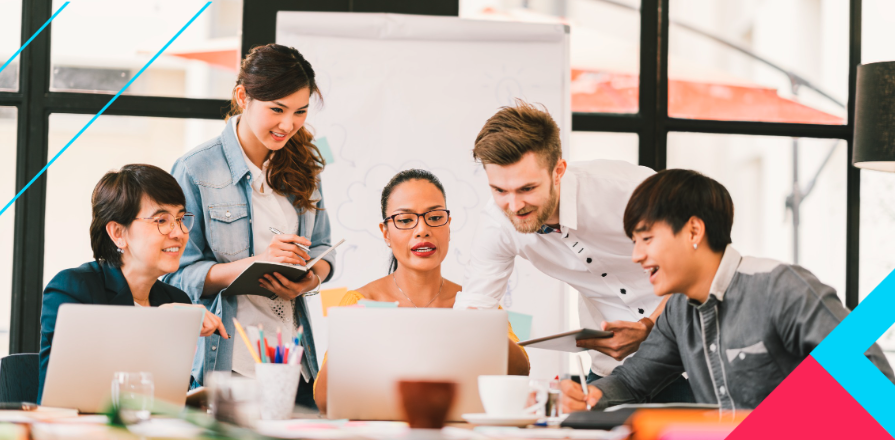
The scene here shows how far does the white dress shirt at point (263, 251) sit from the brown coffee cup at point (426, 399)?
3.84ft

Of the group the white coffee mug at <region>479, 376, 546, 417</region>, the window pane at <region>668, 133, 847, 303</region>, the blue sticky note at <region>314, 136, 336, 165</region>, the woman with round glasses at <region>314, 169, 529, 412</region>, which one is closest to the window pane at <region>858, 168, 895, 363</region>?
the window pane at <region>668, 133, 847, 303</region>

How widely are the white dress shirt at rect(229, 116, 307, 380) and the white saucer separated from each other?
1096 millimetres

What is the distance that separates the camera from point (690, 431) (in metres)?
1.03

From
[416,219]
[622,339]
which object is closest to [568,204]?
[416,219]

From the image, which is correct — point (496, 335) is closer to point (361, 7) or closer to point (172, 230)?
point (172, 230)

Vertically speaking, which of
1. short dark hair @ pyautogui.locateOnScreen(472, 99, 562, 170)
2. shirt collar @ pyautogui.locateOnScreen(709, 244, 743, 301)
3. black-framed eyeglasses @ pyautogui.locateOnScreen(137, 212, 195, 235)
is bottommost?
shirt collar @ pyautogui.locateOnScreen(709, 244, 743, 301)

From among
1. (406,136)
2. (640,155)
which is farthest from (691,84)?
(406,136)

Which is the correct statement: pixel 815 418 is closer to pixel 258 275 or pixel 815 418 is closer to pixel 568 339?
pixel 568 339

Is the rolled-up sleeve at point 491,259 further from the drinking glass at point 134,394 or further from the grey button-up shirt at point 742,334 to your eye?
the drinking glass at point 134,394

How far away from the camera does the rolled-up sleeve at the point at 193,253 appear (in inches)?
86.7

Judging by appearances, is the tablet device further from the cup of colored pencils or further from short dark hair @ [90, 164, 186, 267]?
short dark hair @ [90, 164, 186, 267]

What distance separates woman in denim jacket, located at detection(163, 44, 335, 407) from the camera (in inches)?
87.5

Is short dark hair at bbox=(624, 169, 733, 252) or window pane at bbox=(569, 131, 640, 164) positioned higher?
window pane at bbox=(569, 131, 640, 164)

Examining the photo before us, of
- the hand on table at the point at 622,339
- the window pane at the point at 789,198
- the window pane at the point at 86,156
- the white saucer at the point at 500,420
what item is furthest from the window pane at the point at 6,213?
the window pane at the point at 789,198
